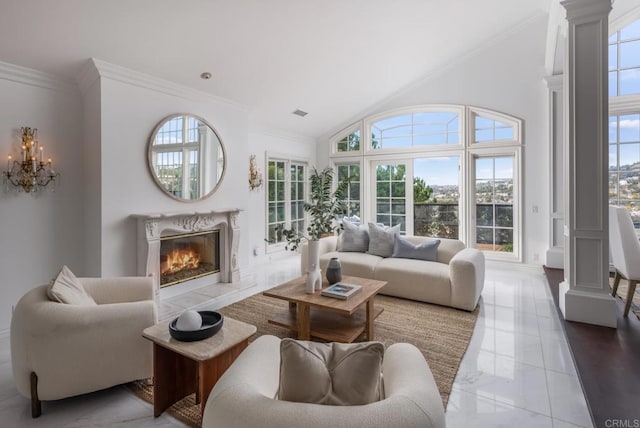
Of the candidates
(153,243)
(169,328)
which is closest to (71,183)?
(153,243)

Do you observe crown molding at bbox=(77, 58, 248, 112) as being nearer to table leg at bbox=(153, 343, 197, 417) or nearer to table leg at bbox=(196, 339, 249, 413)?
table leg at bbox=(153, 343, 197, 417)

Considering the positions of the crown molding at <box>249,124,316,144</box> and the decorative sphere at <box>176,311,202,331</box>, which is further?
the crown molding at <box>249,124,316,144</box>

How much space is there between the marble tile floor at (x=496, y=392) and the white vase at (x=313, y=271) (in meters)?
1.33

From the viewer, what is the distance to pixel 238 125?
4.77 m

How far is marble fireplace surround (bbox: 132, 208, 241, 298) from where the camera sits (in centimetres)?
355

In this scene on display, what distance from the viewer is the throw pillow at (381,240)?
448 centimetres

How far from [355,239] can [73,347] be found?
3.46 metres

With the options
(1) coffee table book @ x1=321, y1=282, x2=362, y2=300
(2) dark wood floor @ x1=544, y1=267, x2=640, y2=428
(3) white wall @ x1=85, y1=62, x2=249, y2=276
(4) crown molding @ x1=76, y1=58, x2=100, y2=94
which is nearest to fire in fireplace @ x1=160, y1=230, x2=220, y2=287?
(3) white wall @ x1=85, y1=62, x2=249, y2=276

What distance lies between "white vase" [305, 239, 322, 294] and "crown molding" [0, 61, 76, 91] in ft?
10.0

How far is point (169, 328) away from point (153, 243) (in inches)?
81.4

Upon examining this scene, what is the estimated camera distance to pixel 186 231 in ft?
13.2

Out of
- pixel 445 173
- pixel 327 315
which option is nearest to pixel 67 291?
pixel 327 315

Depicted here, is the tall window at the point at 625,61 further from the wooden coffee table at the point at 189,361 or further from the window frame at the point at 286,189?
the wooden coffee table at the point at 189,361

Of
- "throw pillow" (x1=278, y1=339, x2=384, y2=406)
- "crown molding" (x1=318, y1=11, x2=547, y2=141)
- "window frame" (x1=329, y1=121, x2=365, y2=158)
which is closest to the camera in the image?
"throw pillow" (x1=278, y1=339, x2=384, y2=406)
